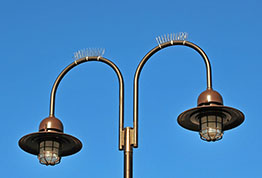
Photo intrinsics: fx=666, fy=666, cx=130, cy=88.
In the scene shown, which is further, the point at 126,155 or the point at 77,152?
the point at 77,152

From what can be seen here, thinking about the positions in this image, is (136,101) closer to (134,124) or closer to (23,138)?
(134,124)

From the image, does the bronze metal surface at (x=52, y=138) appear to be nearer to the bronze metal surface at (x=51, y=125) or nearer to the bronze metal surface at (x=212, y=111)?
the bronze metal surface at (x=51, y=125)

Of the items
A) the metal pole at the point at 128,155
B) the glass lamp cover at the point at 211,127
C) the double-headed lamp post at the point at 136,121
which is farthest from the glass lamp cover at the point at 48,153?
the glass lamp cover at the point at 211,127

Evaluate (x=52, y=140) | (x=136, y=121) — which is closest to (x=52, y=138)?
(x=52, y=140)

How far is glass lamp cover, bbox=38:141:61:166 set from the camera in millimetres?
10984

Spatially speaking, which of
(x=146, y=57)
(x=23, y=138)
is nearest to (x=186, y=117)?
(x=146, y=57)

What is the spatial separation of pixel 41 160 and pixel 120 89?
184 centimetres

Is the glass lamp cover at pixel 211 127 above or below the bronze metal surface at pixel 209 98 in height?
below

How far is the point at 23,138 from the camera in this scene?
11055 millimetres

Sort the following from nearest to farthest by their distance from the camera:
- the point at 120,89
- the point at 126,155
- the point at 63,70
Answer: the point at 126,155 → the point at 120,89 → the point at 63,70

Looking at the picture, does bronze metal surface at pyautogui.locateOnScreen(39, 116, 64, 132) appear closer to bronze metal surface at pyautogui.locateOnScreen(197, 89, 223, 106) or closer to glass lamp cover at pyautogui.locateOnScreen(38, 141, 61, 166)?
glass lamp cover at pyautogui.locateOnScreen(38, 141, 61, 166)

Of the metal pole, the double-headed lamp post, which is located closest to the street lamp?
the double-headed lamp post

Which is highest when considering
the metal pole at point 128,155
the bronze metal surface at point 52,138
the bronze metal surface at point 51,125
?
the bronze metal surface at point 51,125

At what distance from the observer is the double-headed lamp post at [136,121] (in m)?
10.6
